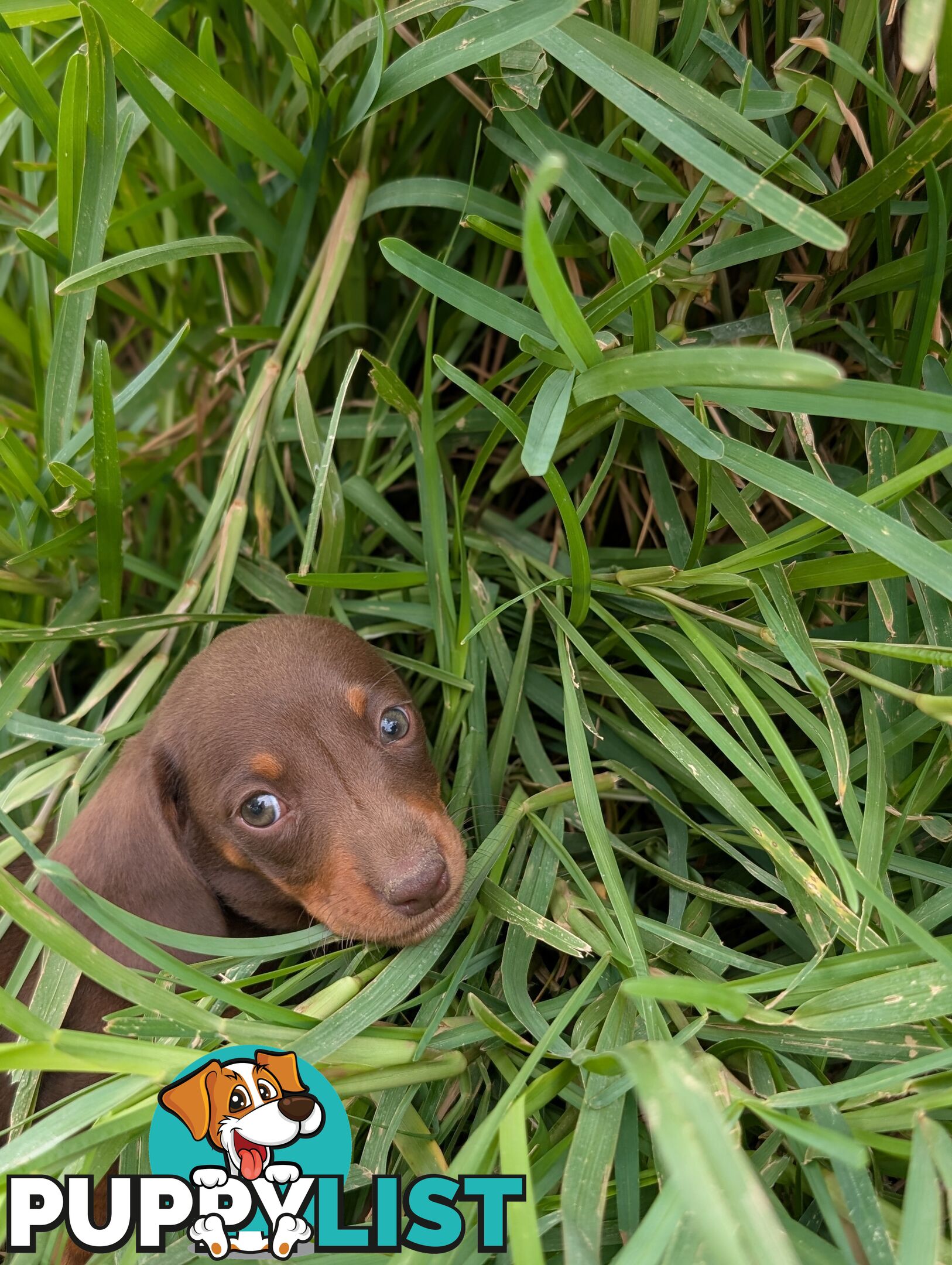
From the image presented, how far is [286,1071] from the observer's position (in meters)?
1.67

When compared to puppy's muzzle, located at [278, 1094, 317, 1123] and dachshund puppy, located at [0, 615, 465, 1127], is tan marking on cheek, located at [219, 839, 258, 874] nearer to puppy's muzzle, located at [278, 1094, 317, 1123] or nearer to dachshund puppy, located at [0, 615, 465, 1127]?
dachshund puppy, located at [0, 615, 465, 1127]

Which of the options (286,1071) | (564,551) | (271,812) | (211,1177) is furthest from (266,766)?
(564,551)

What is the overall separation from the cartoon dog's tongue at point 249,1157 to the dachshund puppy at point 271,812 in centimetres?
42

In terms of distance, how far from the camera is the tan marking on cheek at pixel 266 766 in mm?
2178

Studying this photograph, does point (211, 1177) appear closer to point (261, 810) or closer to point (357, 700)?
point (261, 810)

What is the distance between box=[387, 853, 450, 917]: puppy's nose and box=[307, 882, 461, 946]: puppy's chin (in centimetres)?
1

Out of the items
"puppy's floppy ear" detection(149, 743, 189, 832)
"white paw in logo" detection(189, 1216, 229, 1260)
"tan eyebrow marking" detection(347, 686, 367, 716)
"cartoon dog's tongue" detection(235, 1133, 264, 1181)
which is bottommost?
"white paw in logo" detection(189, 1216, 229, 1260)

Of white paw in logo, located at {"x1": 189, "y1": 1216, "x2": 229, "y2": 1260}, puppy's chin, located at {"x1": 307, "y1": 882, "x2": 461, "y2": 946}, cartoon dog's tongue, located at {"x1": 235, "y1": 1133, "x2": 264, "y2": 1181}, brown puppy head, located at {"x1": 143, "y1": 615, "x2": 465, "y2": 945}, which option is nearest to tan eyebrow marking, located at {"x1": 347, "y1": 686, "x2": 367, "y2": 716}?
brown puppy head, located at {"x1": 143, "y1": 615, "x2": 465, "y2": 945}

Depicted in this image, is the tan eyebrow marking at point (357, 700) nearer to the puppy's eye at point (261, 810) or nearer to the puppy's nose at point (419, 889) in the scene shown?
the puppy's eye at point (261, 810)

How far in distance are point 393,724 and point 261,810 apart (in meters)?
0.34

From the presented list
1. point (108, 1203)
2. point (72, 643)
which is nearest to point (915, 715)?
Result: point (108, 1203)

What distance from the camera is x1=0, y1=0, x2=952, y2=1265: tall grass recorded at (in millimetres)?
1582

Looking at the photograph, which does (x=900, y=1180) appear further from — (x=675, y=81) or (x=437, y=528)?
(x=675, y=81)

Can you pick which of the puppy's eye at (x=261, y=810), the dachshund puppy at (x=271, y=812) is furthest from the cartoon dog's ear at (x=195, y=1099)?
the puppy's eye at (x=261, y=810)
